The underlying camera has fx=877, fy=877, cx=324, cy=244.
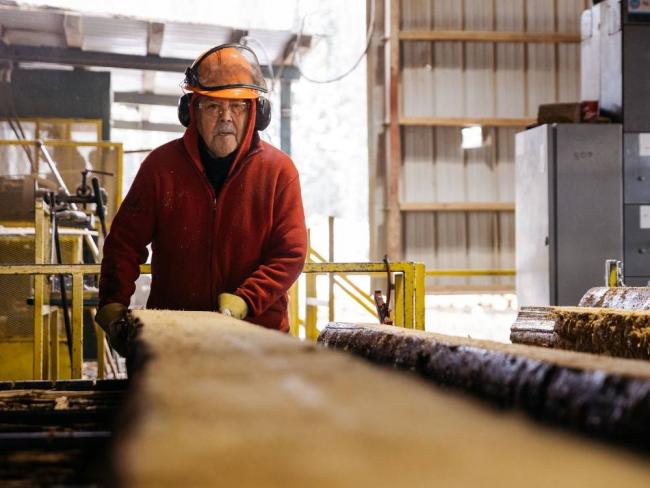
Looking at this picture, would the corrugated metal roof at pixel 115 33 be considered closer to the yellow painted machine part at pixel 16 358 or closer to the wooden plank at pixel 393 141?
the wooden plank at pixel 393 141

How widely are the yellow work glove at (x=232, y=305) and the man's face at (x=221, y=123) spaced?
2.31ft

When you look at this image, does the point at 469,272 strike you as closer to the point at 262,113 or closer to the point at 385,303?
the point at 385,303

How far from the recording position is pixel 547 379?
1.79 meters

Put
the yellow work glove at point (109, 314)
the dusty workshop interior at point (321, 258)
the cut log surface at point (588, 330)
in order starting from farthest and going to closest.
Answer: the yellow work glove at point (109, 314) < the cut log surface at point (588, 330) < the dusty workshop interior at point (321, 258)

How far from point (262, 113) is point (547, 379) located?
2.41 metres

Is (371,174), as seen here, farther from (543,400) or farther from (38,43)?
(543,400)

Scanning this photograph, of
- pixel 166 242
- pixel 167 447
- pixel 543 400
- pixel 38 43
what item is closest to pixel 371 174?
pixel 38 43

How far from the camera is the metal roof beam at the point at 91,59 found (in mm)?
11844

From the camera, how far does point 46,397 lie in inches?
111

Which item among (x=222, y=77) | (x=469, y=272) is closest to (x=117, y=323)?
(x=222, y=77)

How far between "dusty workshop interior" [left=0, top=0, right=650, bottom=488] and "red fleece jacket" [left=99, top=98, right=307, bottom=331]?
0.03ft

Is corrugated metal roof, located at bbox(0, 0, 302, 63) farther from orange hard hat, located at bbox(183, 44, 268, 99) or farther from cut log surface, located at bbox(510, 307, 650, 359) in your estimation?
cut log surface, located at bbox(510, 307, 650, 359)

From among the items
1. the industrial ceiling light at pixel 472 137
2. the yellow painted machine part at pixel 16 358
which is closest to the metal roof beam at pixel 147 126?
the industrial ceiling light at pixel 472 137

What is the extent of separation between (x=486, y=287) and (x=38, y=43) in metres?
6.87
